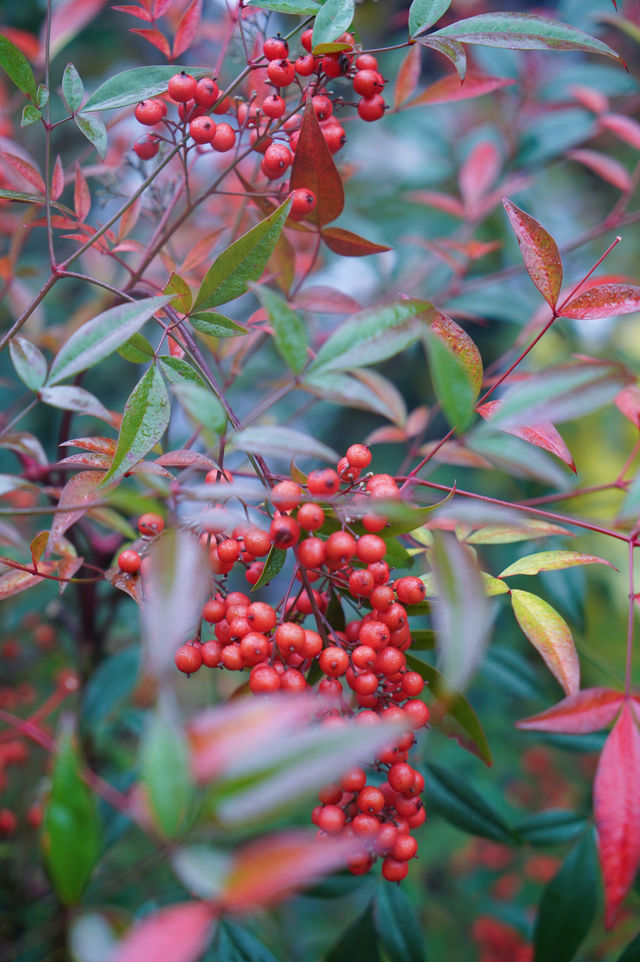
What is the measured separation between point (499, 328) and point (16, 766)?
117 centimetres

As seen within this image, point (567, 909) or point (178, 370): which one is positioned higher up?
point (178, 370)

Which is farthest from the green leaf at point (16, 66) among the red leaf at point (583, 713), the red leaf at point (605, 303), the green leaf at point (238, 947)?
the green leaf at point (238, 947)

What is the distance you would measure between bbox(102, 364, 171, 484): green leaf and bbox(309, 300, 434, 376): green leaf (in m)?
0.12

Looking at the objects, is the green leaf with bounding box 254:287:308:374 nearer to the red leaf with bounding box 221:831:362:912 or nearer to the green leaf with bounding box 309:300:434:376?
the green leaf with bounding box 309:300:434:376

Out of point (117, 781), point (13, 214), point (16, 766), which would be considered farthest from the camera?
point (13, 214)

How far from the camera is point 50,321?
125 cm

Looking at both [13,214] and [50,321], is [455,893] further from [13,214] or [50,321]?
[13,214]

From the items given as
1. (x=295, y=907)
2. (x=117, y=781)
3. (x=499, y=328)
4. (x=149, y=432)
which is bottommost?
(x=295, y=907)

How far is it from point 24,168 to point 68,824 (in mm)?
546

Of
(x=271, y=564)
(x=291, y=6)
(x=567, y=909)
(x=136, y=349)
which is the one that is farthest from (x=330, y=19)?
(x=567, y=909)

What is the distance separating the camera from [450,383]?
35 centimetres

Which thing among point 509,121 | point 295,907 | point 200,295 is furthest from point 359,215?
point 295,907

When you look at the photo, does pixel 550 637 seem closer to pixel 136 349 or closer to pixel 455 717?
pixel 455 717

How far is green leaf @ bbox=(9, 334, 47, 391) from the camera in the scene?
16.4 inches
